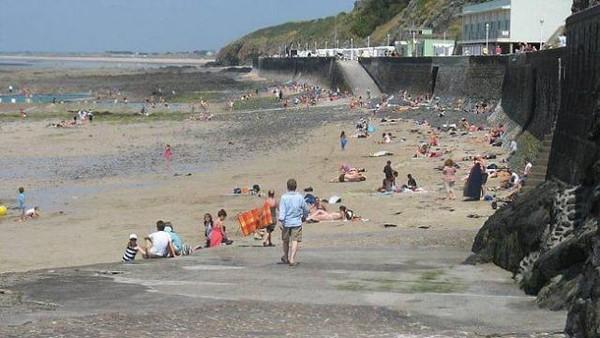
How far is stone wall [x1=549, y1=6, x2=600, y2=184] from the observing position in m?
10.9

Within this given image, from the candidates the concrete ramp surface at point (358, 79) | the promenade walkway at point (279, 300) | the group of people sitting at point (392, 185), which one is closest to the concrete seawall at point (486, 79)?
the concrete ramp surface at point (358, 79)

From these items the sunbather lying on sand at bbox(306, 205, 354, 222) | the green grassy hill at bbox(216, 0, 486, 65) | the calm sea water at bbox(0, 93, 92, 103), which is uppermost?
the green grassy hill at bbox(216, 0, 486, 65)

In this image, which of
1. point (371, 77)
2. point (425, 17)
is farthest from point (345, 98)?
point (425, 17)

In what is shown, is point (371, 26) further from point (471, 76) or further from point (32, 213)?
point (32, 213)

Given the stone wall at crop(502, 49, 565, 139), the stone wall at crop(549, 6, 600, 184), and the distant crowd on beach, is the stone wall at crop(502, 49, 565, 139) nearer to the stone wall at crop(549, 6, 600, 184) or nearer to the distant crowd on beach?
the distant crowd on beach

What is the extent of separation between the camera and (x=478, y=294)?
34.1ft

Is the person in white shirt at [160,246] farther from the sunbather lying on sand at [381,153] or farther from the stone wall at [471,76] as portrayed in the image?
the stone wall at [471,76]

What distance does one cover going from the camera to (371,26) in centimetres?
12694

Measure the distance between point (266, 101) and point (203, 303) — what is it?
192 ft

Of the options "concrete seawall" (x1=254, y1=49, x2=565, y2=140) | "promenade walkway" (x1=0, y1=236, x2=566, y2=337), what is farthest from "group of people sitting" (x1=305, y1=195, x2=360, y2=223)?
"concrete seawall" (x1=254, y1=49, x2=565, y2=140)

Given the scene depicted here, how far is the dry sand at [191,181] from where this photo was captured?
1761cm

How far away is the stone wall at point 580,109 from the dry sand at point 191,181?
216 centimetres

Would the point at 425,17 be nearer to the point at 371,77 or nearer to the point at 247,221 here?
the point at 371,77

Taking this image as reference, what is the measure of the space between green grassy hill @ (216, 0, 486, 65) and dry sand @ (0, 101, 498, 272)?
2002 inches
